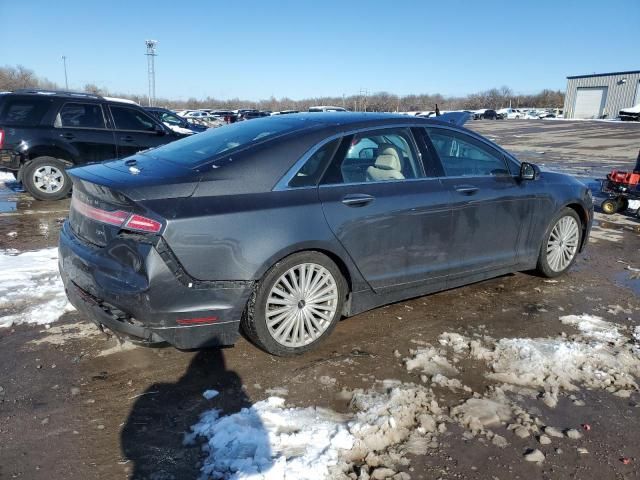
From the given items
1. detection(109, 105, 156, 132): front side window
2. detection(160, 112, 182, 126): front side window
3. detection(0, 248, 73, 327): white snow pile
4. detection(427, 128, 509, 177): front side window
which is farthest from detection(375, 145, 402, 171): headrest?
detection(160, 112, 182, 126): front side window

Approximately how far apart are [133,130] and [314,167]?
7.06 metres

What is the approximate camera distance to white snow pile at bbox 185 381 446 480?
2.45 metres

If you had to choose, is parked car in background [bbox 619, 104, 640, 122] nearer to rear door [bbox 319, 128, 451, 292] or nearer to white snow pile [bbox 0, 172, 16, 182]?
white snow pile [bbox 0, 172, 16, 182]

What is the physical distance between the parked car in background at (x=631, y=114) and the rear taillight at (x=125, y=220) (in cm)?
5559

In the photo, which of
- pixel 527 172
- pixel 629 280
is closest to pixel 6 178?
pixel 527 172

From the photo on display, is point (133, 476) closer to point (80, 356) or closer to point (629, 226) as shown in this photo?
point (80, 356)

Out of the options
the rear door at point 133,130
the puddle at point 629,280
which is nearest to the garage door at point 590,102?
the rear door at point 133,130

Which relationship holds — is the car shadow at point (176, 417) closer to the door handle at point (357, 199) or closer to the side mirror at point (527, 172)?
the door handle at point (357, 199)

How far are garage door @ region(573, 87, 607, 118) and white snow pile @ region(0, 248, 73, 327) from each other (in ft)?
239

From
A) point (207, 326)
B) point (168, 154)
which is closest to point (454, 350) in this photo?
point (207, 326)

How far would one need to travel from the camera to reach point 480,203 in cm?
439

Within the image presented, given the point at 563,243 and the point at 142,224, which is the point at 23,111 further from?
the point at 563,243

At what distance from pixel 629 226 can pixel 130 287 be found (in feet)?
26.3

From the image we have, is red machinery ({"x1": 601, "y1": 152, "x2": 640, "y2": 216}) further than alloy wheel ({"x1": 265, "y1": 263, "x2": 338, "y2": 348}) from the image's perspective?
Yes
